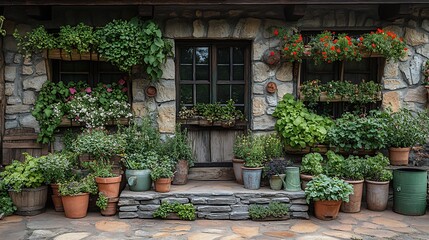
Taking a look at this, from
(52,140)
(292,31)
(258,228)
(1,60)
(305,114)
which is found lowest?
(258,228)

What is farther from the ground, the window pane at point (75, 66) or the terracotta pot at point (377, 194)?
the window pane at point (75, 66)

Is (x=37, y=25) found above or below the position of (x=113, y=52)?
above

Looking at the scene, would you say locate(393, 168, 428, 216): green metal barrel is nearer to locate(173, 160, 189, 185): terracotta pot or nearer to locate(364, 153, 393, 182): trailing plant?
locate(364, 153, 393, 182): trailing plant

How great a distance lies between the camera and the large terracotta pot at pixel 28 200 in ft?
16.9

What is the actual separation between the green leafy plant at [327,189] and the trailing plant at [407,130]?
123cm

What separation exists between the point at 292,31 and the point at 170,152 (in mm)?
2500

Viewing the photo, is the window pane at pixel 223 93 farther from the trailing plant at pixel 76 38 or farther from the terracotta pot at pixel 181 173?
the trailing plant at pixel 76 38

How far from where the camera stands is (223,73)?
6.25m

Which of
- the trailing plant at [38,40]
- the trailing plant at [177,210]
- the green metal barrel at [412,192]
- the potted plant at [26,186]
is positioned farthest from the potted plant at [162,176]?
the green metal barrel at [412,192]

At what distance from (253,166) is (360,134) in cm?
155

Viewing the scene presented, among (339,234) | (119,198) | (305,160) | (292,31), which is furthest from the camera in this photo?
(292,31)

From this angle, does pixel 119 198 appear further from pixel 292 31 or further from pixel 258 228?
pixel 292 31

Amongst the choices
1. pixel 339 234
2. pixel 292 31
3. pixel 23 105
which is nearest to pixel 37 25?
pixel 23 105

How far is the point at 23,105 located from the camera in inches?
231
